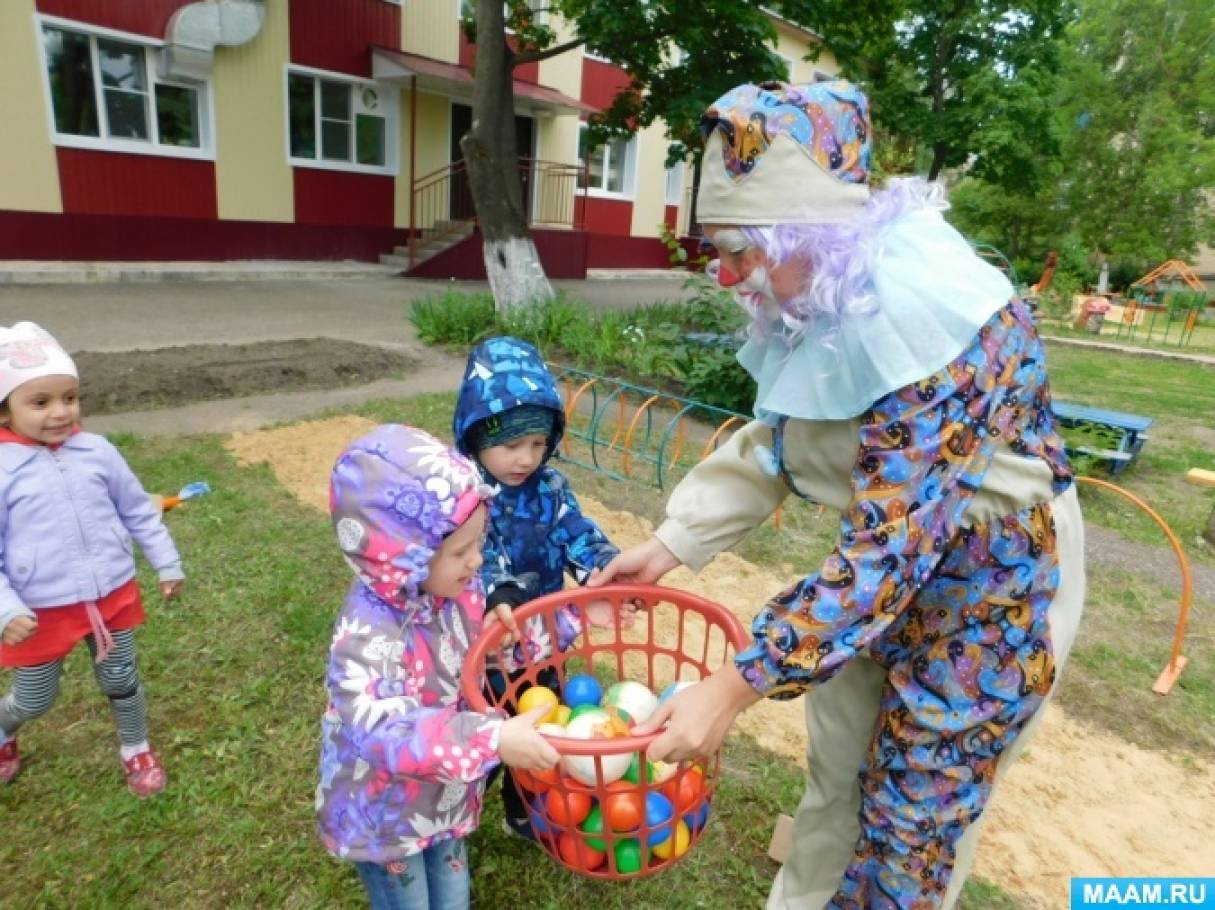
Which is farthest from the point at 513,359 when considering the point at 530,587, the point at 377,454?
the point at 377,454


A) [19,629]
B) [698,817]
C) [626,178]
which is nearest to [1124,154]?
[626,178]

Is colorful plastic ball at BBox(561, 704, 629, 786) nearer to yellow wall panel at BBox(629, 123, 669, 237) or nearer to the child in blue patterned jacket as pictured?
the child in blue patterned jacket

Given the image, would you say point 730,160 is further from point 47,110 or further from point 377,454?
point 47,110

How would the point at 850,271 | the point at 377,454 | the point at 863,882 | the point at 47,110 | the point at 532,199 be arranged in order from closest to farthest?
the point at 850,271 < the point at 377,454 < the point at 863,882 < the point at 47,110 < the point at 532,199

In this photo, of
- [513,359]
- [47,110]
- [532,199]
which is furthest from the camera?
[532,199]

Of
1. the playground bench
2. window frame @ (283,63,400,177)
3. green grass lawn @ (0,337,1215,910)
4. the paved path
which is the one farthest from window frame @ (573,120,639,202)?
green grass lawn @ (0,337,1215,910)

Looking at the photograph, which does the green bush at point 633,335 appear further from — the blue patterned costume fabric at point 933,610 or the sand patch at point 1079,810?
the blue patterned costume fabric at point 933,610

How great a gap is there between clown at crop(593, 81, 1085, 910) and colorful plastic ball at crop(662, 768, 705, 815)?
0.21 metres

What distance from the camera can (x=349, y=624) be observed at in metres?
1.42

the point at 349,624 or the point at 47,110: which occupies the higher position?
the point at 47,110

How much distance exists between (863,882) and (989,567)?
73 cm

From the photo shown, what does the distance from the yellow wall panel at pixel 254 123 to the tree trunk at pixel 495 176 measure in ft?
17.3

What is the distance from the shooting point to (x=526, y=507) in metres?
2.10

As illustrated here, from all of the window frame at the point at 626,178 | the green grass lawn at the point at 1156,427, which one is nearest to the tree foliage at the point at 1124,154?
the window frame at the point at 626,178
